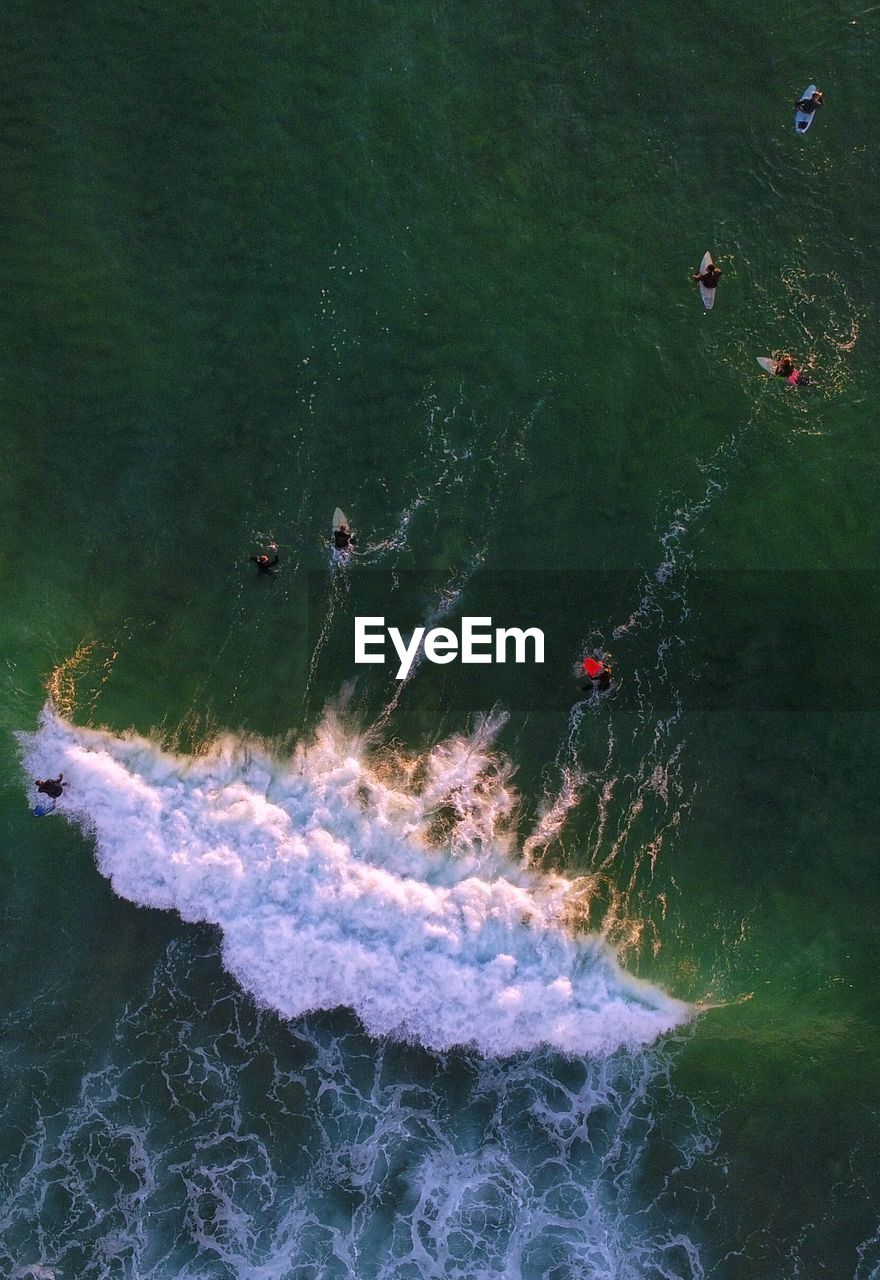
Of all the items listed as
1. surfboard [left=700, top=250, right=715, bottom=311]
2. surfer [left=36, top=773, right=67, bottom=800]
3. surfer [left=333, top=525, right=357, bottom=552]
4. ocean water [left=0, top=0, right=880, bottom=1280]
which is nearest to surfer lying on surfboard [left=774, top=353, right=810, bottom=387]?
ocean water [left=0, top=0, right=880, bottom=1280]

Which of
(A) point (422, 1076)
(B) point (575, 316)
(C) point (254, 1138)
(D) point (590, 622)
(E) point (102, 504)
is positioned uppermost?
(B) point (575, 316)

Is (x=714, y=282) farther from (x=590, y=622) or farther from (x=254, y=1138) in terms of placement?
(x=254, y=1138)

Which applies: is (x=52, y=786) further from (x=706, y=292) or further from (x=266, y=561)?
(x=706, y=292)

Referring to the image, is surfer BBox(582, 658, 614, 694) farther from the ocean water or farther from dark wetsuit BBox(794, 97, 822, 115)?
dark wetsuit BBox(794, 97, 822, 115)

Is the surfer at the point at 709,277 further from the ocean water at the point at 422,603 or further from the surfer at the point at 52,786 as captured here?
the surfer at the point at 52,786

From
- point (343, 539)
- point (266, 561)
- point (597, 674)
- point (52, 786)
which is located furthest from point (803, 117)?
point (52, 786)

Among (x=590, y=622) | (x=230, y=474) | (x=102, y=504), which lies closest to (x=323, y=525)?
(x=230, y=474)

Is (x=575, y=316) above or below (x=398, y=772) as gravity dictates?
above
